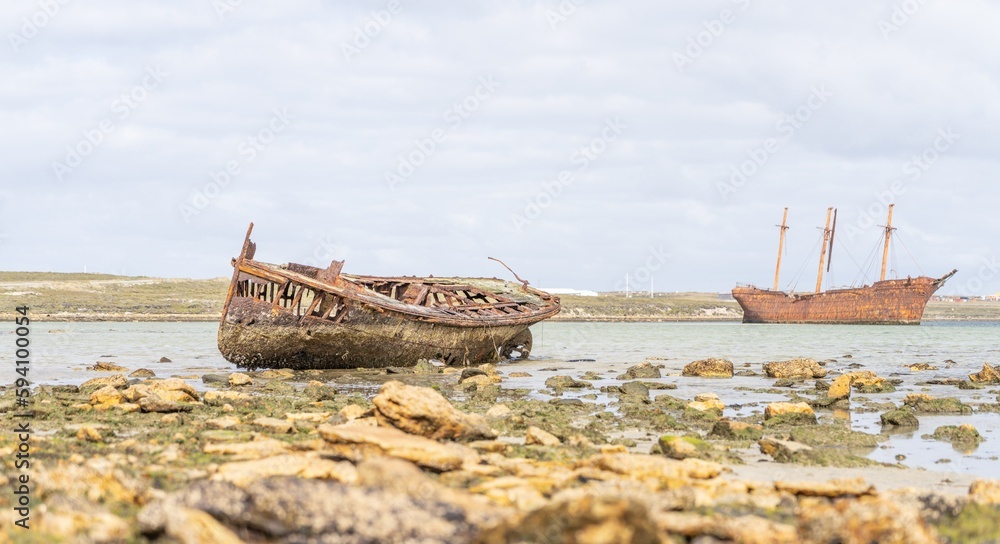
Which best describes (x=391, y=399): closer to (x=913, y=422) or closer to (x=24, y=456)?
(x=24, y=456)

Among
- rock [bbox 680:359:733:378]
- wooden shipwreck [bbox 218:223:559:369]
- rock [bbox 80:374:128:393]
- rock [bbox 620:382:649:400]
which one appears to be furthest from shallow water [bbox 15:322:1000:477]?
rock [bbox 80:374:128:393]

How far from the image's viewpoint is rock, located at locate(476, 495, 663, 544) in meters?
4.43

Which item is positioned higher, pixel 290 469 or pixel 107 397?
pixel 290 469

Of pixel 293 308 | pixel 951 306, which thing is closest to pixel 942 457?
pixel 293 308

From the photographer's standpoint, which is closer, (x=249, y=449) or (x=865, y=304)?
(x=249, y=449)

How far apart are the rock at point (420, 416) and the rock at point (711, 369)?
1380 cm

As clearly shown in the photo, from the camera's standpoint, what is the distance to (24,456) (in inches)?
309

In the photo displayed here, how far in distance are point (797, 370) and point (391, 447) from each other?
53.7ft

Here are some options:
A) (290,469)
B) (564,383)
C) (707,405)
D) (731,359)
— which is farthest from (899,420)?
Result: (731,359)

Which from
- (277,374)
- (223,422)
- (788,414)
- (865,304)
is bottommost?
(277,374)

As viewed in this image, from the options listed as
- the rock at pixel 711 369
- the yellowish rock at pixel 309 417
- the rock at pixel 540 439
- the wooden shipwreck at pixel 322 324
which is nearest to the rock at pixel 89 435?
the yellowish rock at pixel 309 417

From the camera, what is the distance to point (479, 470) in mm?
7715

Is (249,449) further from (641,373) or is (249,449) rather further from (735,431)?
(641,373)

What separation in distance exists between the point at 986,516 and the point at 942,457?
4027mm
